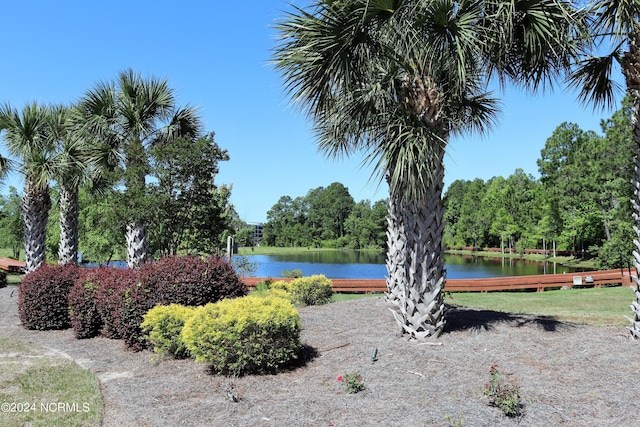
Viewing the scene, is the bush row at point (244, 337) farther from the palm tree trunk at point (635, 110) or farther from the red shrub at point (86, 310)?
the palm tree trunk at point (635, 110)

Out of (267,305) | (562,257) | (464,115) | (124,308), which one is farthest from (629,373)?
(562,257)

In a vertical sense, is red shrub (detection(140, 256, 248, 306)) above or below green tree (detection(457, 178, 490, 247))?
below

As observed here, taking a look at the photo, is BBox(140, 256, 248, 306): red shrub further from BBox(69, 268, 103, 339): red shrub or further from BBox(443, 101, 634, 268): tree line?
BBox(443, 101, 634, 268): tree line

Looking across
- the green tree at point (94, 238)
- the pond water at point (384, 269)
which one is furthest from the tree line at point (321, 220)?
the green tree at point (94, 238)

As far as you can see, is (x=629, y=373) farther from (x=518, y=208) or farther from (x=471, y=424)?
(x=518, y=208)

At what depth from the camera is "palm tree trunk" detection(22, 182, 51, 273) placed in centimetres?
1588

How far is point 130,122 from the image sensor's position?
1250cm

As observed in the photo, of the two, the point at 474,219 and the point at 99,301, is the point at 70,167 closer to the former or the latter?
the point at 99,301

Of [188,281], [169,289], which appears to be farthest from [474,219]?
[169,289]

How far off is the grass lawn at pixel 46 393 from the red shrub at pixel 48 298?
219 cm

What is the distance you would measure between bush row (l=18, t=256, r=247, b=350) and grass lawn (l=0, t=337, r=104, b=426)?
1175 mm

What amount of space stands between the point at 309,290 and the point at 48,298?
6015 mm

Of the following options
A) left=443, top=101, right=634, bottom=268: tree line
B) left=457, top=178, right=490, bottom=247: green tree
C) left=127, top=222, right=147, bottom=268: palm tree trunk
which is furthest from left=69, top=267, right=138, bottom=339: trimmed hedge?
left=457, top=178, right=490, bottom=247: green tree

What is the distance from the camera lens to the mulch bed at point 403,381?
175 inches
